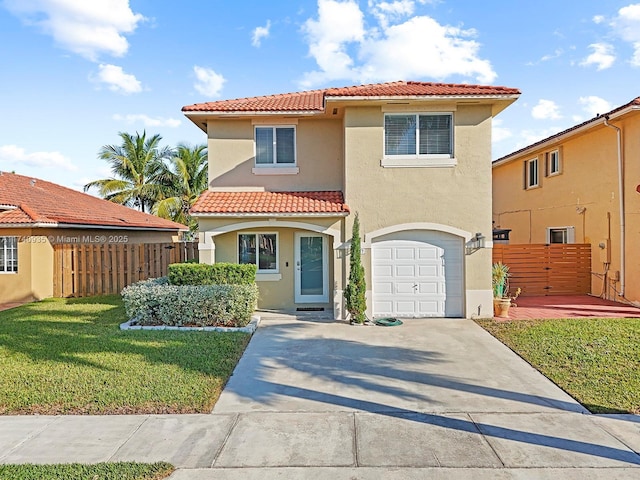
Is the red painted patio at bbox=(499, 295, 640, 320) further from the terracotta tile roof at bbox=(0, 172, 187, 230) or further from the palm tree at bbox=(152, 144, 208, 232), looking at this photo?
the palm tree at bbox=(152, 144, 208, 232)

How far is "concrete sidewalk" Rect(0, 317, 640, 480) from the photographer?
4.60 m

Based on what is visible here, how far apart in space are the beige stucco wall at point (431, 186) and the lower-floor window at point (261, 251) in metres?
2.82

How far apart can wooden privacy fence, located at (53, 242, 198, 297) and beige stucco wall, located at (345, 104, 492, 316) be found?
9.23 metres

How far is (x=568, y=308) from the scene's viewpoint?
13.3m

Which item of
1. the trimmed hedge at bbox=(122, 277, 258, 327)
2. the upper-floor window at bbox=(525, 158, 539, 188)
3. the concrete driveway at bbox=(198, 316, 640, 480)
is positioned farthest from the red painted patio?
the trimmed hedge at bbox=(122, 277, 258, 327)

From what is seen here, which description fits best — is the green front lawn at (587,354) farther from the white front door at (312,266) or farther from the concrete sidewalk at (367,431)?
the white front door at (312,266)

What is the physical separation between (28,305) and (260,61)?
11976 millimetres

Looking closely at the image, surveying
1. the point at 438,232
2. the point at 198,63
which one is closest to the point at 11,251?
the point at 198,63

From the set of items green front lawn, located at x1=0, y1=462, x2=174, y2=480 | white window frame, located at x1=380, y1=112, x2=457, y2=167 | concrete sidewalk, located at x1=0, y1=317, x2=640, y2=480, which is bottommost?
concrete sidewalk, located at x1=0, y1=317, x2=640, y2=480

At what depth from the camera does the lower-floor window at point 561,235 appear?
16797 millimetres

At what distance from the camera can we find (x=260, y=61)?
1540 centimetres

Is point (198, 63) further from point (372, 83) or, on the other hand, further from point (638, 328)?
point (638, 328)

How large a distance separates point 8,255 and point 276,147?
11.0 metres

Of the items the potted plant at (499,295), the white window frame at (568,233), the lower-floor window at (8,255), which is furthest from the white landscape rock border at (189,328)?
the white window frame at (568,233)
